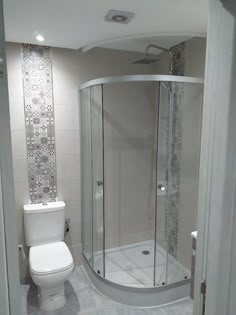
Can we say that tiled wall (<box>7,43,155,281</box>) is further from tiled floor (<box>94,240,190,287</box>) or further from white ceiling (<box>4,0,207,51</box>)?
tiled floor (<box>94,240,190,287</box>)

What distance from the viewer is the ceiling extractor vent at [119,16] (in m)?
1.61

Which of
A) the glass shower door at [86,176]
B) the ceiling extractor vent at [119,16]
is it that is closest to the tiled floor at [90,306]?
the glass shower door at [86,176]

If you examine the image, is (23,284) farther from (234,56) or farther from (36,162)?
(234,56)

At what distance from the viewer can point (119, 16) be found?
1.67 meters

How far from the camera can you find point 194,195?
2.42 metres

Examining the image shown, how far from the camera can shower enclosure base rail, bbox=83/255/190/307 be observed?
2.14 metres

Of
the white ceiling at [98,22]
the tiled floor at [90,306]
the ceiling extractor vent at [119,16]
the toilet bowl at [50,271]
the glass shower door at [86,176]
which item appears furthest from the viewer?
the glass shower door at [86,176]

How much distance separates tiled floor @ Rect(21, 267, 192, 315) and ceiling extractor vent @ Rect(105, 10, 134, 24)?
2.38m

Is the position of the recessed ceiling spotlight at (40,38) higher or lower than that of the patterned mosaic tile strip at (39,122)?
higher

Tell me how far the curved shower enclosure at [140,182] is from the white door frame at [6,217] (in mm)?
1509

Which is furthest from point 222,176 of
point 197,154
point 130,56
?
point 130,56

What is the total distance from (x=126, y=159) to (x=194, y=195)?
0.87 m

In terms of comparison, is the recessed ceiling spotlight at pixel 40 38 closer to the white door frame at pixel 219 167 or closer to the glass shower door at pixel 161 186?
the glass shower door at pixel 161 186

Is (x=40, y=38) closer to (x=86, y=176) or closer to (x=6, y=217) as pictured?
(x=86, y=176)
